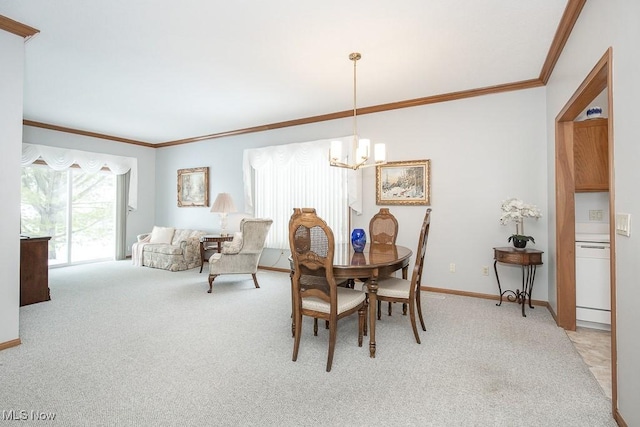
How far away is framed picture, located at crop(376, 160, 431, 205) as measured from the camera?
4.30 meters

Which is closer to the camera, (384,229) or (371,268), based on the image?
(371,268)

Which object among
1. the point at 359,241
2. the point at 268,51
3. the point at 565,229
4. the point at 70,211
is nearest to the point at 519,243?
the point at 565,229

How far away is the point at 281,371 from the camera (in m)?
2.23

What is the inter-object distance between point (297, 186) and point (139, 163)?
4.05 meters

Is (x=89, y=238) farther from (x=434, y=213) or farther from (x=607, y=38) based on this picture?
(x=607, y=38)

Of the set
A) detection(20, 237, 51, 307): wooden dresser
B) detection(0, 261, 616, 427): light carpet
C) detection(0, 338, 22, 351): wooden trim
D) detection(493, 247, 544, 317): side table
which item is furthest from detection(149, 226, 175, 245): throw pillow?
detection(493, 247, 544, 317): side table

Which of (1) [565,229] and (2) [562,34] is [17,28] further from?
(1) [565,229]

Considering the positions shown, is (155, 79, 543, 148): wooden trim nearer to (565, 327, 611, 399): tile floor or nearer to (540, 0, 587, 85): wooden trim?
(540, 0, 587, 85): wooden trim

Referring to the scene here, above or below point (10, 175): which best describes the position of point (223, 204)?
below

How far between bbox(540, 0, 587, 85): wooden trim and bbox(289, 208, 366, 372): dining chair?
2.37m

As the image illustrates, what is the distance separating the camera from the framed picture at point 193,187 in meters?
6.55

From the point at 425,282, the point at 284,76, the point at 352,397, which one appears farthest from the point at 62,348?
the point at 425,282

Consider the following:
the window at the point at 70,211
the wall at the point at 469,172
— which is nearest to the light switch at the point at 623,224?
the wall at the point at 469,172

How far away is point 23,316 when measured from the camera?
329cm
